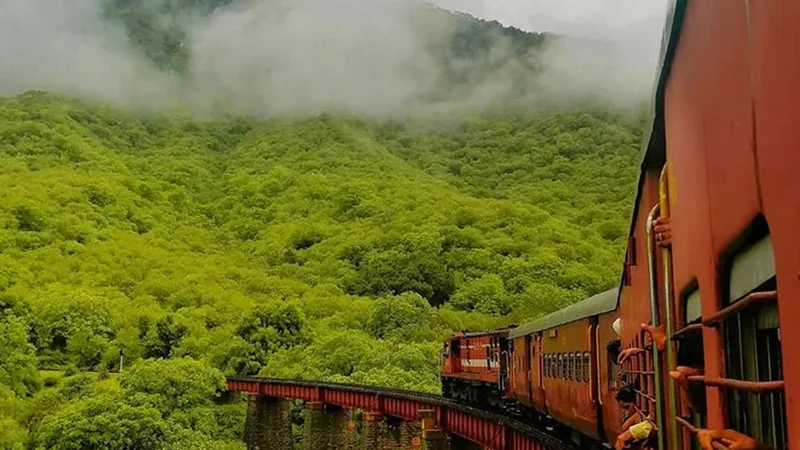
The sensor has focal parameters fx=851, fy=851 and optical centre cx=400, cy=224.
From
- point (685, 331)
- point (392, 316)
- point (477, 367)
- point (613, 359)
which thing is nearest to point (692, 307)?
point (685, 331)

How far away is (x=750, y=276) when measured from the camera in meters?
2.49

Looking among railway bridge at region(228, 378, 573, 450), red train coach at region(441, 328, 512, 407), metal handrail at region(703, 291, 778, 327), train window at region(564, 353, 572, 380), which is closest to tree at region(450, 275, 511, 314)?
railway bridge at region(228, 378, 573, 450)

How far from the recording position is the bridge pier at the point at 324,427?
42.4 meters

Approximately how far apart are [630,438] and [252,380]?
44510mm

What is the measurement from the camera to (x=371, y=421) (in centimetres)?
3684

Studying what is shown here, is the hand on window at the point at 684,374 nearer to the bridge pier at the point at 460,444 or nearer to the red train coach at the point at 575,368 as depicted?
the red train coach at the point at 575,368

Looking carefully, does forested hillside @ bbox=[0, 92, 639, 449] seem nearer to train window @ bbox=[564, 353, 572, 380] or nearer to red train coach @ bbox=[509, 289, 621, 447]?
red train coach @ bbox=[509, 289, 621, 447]

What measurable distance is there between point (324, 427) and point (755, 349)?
139 feet

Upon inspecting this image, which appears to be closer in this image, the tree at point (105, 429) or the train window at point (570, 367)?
the train window at point (570, 367)

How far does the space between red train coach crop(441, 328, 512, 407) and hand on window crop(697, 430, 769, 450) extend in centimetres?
2019

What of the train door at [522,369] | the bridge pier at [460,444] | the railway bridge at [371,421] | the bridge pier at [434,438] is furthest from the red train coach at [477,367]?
the train door at [522,369]

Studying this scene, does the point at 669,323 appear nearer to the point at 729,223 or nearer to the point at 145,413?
the point at 729,223

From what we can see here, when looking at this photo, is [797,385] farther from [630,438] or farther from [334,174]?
[334,174]

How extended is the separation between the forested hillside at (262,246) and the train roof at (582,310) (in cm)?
1819
